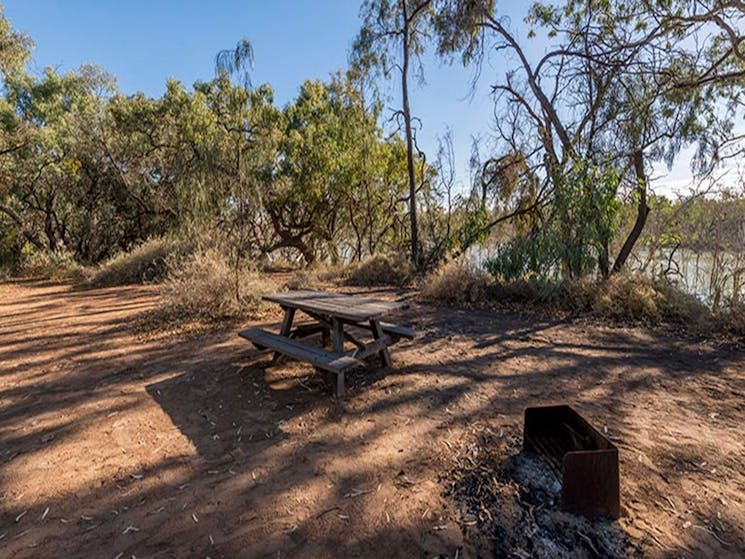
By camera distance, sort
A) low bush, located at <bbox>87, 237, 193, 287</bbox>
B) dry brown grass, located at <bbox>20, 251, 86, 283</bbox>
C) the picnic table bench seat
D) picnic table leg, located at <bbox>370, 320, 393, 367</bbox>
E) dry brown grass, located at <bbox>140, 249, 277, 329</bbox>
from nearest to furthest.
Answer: the picnic table bench seat → picnic table leg, located at <bbox>370, 320, 393, 367</bbox> → dry brown grass, located at <bbox>140, 249, 277, 329</bbox> → low bush, located at <bbox>87, 237, 193, 287</bbox> → dry brown grass, located at <bbox>20, 251, 86, 283</bbox>

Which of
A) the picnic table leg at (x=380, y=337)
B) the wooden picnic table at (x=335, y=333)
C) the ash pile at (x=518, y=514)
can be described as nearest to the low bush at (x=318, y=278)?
the wooden picnic table at (x=335, y=333)

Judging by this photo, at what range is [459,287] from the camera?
6.28 m

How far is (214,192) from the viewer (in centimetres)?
559

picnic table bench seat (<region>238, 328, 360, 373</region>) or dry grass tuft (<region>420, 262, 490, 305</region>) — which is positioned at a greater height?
dry grass tuft (<region>420, 262, 490, 305</region>)

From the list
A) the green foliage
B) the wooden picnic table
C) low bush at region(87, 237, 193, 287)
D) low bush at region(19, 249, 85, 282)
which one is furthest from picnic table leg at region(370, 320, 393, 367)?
low bush at region(19, 249, 85, 282)

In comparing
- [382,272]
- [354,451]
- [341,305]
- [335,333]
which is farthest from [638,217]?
[354,451]

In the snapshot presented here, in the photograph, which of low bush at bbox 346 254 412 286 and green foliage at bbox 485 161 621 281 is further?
low bush at bbox 346 254 412 286

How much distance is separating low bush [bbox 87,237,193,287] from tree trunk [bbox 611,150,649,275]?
28.3ft

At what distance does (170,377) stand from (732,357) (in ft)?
17.6

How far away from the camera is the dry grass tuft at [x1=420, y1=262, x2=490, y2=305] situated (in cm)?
623

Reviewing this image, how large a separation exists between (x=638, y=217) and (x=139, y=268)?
1037cm

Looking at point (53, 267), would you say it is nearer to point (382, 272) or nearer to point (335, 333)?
point (382, 272)

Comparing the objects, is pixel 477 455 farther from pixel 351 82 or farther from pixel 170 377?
pixel 351 82

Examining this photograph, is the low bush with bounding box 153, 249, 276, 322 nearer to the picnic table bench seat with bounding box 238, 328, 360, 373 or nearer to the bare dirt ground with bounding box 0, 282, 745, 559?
the bare dirt ground with bounding box 0, 282, 745, 559
